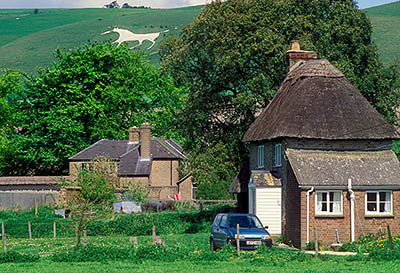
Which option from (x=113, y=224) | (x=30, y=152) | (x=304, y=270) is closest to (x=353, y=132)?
(x=304, y=270)

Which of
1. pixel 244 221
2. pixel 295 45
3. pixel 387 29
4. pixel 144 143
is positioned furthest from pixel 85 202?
pixel 387 29

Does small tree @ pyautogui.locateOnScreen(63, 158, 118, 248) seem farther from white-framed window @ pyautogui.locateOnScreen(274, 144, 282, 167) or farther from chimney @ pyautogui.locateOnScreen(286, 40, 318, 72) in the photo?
chimney @ pyautogui.locateOnScreen(286, 40, 318, 72)

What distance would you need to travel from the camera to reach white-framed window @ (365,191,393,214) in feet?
104

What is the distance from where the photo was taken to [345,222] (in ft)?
102

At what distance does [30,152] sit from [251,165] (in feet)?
96.8

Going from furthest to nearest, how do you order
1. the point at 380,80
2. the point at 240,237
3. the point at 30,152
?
the point at 30,152
the point at 380,80
the point at 240,237

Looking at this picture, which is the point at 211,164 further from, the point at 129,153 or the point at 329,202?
the point at 129,153

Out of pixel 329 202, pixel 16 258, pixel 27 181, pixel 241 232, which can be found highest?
pixel 329 202

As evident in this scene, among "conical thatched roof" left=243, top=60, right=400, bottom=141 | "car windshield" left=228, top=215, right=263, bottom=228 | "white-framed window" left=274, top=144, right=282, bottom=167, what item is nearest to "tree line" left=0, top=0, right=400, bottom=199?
"conical thatched roof" left=243, top=60, right=400, bottom=141

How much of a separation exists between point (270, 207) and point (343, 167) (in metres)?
4.15

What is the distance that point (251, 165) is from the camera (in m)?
39.1

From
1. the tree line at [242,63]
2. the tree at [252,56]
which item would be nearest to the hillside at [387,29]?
the tree line at [242,63]

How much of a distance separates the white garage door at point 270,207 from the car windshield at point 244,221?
5.68m

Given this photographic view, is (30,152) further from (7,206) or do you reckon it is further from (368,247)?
(368,247)
